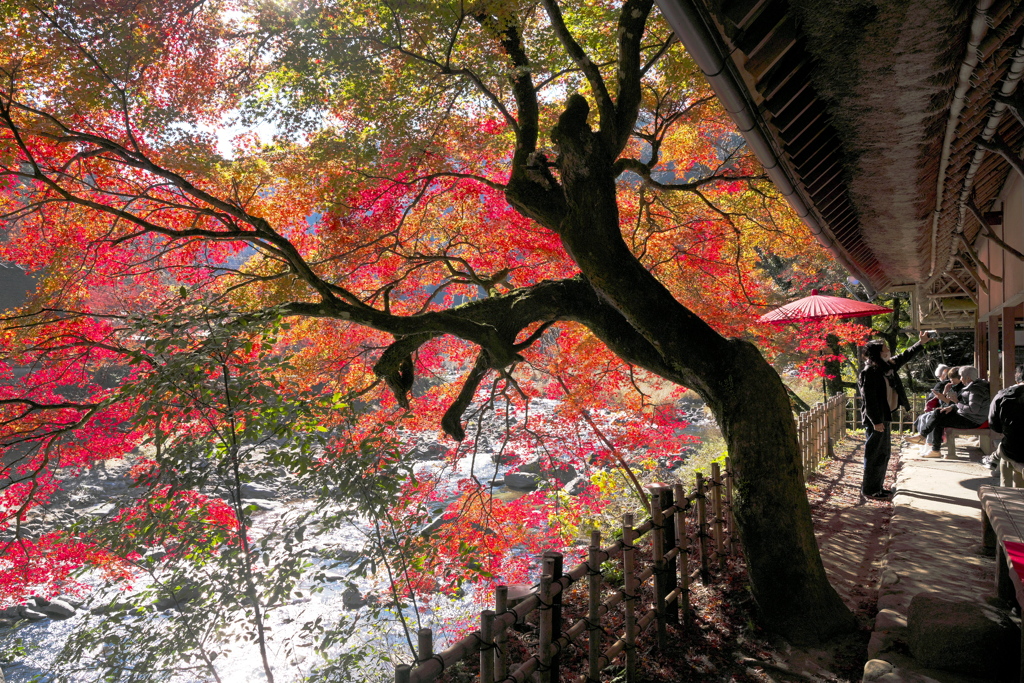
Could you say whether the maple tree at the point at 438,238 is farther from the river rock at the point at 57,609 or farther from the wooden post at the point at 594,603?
Result: the river rock at the point at 57,609

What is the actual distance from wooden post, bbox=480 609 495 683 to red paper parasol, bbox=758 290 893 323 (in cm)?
941

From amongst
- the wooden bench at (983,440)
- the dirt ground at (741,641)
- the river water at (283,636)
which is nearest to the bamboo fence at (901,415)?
the wooden bench at (983,440)

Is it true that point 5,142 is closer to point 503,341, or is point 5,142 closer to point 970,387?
point 503,341

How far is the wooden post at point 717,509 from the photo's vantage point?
6.37 metres

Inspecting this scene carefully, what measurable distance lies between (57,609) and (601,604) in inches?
601

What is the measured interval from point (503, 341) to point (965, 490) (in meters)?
6.45

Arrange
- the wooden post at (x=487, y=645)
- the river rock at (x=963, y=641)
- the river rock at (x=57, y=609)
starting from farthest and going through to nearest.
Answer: the river rock at (x=57, y=609) < the river rock at (x=963, y=641) < the wooden post at (x=487, y=645)

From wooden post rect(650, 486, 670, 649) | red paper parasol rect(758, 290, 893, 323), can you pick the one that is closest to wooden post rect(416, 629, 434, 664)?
wooden post rect(650, 486, 670, 649)

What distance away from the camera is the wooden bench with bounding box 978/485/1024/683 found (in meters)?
3.32

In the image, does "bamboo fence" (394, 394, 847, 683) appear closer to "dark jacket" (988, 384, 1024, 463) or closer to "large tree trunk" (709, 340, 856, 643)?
"large tree trunk" (709, 340, 856, 643)

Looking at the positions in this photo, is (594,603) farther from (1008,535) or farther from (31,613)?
(31,613)

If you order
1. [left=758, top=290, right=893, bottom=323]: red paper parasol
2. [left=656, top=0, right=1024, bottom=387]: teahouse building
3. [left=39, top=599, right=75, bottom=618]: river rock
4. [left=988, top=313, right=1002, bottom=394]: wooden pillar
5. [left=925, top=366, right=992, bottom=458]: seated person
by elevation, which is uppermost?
[left=656, top=0, right=1024, bottom=387]: teahouse building

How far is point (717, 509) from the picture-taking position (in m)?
6.39


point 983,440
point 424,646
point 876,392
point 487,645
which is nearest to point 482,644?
point 487,645
